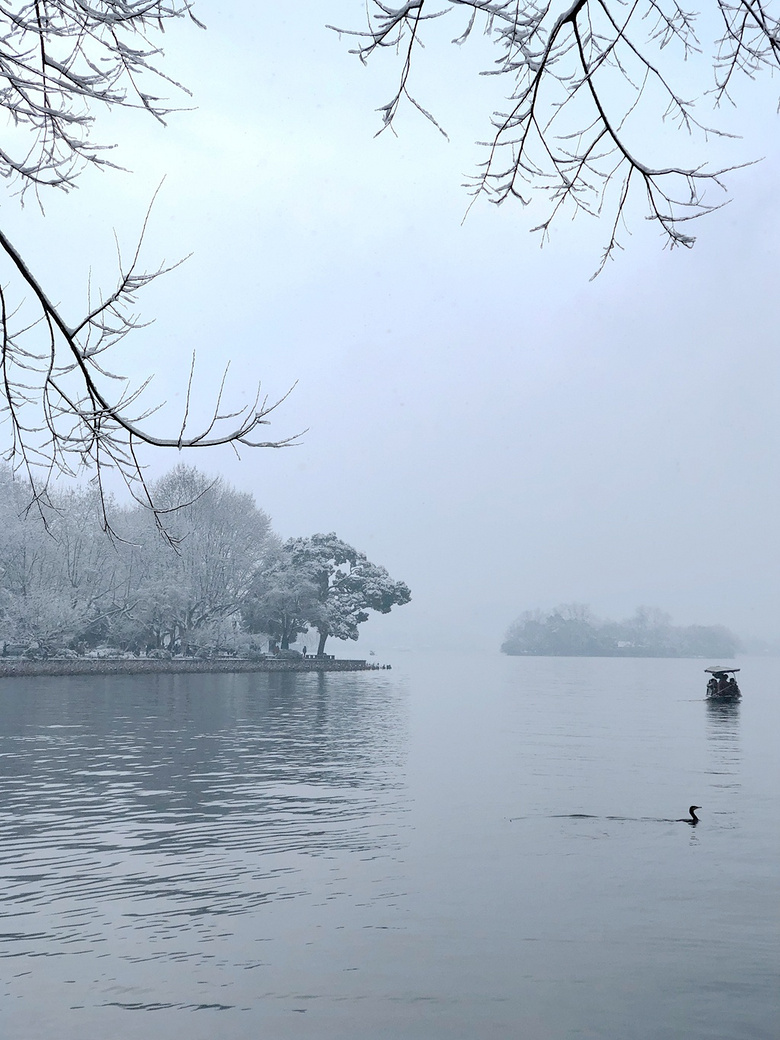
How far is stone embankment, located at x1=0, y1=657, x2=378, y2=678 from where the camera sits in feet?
188

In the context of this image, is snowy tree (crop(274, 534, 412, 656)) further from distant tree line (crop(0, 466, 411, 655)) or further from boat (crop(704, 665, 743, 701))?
boat (crop(704, 665, 743, 701))

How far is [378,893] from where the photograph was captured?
1297cm

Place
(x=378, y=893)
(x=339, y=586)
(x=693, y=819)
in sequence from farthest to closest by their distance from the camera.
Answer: (x=339, y=586) < (x=693, y=819) < (x=378, y=893)

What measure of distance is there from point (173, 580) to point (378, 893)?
57.6 m

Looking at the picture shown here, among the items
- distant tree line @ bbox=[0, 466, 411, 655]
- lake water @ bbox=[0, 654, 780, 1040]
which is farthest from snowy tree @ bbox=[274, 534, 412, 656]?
lake water @ bbox=[0, 654, 780, 1040]

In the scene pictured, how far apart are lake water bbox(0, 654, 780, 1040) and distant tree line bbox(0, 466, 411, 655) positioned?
33499 millimetres

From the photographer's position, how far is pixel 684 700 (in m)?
59.7

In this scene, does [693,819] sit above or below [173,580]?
below

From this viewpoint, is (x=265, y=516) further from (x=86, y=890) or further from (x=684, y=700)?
(x=86, y=890)

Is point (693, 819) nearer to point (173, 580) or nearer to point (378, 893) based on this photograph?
point (378, 893)

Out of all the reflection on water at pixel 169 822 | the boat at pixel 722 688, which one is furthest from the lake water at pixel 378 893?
the boat at pixel 722 688

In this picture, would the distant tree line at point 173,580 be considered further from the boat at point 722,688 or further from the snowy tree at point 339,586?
the boat at point 722,688

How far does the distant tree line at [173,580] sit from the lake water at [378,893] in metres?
33.5

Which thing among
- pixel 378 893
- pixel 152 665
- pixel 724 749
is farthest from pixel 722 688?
pixel 378 893
